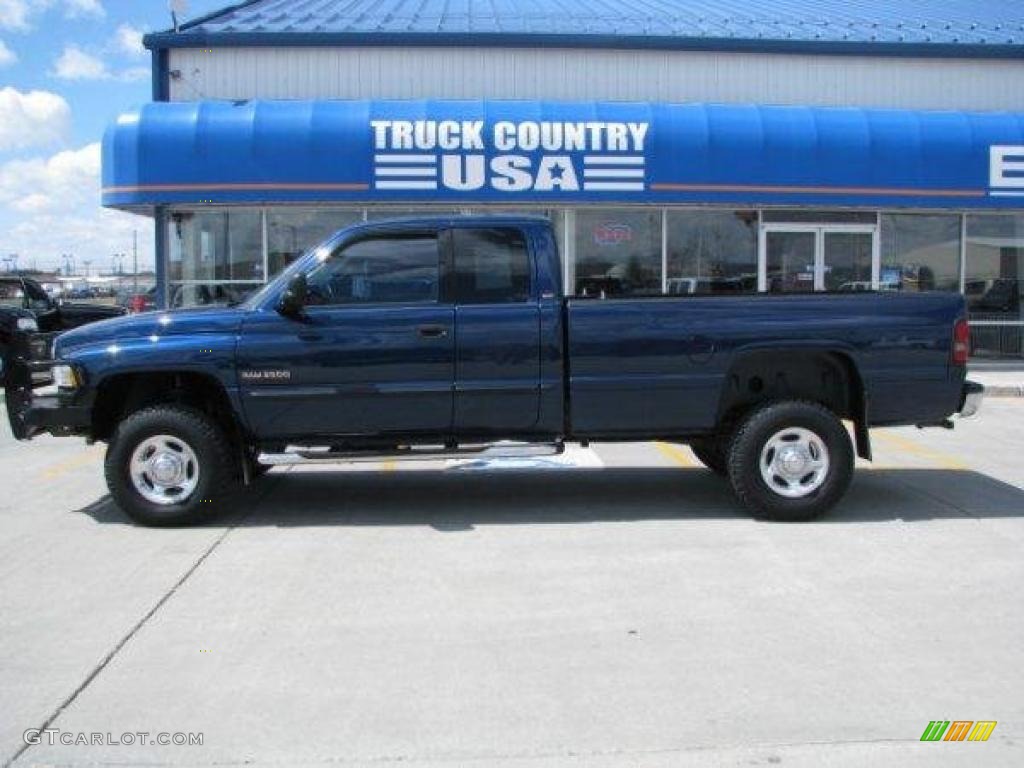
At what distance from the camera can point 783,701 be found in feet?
13.1

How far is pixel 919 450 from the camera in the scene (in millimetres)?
10219

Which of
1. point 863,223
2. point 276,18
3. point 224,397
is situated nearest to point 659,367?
point 224,397

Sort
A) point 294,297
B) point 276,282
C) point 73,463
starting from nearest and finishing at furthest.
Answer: point 294,297
point 276,282
point 73,463

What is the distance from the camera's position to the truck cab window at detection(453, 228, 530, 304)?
22.7ft

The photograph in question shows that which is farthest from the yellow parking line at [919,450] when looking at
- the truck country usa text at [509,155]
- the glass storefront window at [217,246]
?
the glass storefront window at [217,246]

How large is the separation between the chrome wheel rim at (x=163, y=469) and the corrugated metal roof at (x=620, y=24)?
39.8 ft

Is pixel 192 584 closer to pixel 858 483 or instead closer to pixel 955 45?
pixel 858 483

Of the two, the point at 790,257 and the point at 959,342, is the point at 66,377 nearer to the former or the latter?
the point at 959,342

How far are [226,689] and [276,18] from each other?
55.0 feet

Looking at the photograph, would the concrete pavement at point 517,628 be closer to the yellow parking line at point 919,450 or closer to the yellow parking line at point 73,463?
the yellow parking line at point 73,463

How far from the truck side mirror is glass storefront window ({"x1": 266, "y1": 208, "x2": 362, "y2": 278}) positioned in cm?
1054

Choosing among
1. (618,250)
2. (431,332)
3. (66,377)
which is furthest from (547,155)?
(66,377)

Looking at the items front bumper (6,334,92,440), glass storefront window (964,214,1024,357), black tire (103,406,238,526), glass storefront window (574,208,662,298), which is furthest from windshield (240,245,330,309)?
glass storefront window (964,214,1024,357)

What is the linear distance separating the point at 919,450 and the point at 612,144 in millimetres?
7909
